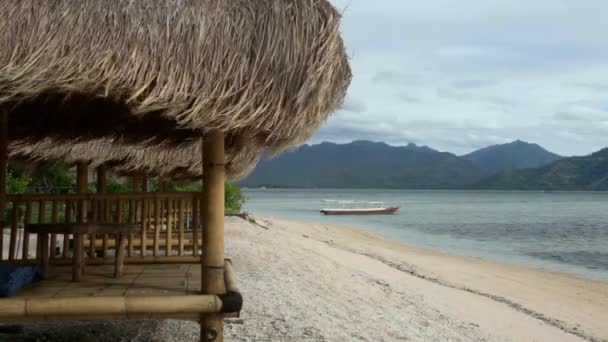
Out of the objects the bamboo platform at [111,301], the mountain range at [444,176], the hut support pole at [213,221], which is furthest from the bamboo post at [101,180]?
the mountain range at [444,176]

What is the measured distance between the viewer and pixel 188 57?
3381mm

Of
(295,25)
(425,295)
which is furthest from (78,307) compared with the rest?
(425,295)

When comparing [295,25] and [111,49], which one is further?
[295,25]

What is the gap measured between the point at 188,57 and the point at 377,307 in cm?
520

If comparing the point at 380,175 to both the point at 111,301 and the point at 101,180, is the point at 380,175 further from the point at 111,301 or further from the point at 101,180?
the point at 111,301

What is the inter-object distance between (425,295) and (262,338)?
4.96m

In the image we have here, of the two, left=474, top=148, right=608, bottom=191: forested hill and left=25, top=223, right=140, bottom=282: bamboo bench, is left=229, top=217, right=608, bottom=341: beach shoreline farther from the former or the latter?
left=474, top=148, right=608, bottom=191: forested hill

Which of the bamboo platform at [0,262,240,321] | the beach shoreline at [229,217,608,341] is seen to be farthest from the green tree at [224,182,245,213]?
the bamboo platform at [0,262,240,321]

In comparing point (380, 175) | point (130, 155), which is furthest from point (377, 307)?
point (380, 175)

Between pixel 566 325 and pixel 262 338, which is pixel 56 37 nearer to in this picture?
pixel 262 338

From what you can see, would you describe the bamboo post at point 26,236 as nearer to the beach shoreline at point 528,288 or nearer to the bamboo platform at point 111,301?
the bamboo platform at point 111,301

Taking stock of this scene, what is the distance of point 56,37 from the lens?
Answer: 3.20m

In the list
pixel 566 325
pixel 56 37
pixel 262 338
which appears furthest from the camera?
pixel 566 325

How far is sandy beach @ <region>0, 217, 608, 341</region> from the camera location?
221 inches
